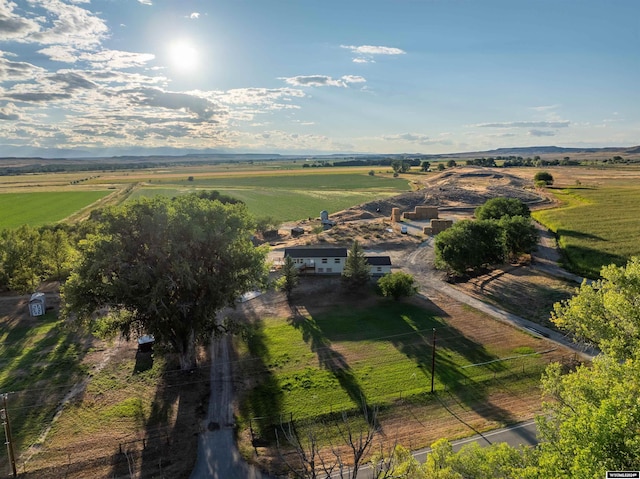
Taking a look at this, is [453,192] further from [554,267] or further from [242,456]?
[242,456]

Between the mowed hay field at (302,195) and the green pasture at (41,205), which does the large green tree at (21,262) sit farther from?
the mowed hay field at (302,195)

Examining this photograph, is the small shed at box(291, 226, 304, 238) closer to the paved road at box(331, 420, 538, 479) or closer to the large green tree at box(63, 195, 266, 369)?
the large green tree at box(63, 195, 266, 369)

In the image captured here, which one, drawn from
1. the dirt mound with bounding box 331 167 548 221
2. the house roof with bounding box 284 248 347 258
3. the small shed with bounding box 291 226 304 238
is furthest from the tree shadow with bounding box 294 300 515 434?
the dirt mound with bounding box 331 167 548 221

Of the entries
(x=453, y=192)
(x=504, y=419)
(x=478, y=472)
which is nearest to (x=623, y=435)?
(x=478, y=472)

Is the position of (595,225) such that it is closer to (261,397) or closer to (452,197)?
(452,197)

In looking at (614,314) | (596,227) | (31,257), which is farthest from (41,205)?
(596,227)

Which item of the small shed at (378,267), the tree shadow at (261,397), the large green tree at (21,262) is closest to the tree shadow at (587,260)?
the small shed at (378,267)

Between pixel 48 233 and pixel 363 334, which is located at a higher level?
pixel 48 233
